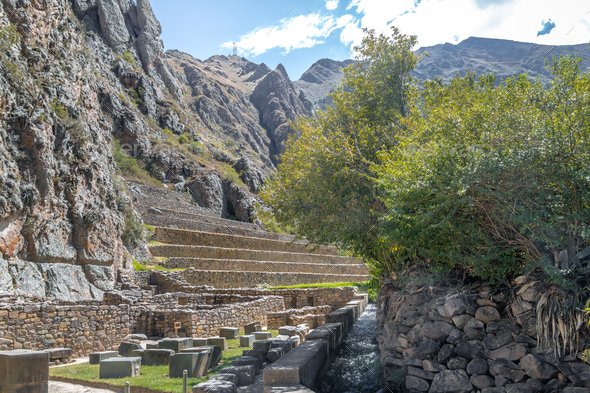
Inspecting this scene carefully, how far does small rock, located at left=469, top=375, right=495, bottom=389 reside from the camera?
5398 mm

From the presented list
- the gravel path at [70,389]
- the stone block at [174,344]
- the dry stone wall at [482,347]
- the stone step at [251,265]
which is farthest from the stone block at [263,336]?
the stone step at [251,265]

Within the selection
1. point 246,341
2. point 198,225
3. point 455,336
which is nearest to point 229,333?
point 246,341

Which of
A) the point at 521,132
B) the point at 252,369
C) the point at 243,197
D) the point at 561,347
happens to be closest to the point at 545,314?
the point at 561,347

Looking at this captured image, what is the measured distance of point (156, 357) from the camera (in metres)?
8.71

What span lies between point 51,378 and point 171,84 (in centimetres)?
6947

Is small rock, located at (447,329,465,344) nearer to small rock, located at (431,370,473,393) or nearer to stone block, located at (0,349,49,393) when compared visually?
small rock, located at (431,370,473,393)

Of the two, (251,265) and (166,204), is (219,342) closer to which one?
(251,265)

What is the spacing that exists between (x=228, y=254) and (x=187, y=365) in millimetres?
21709

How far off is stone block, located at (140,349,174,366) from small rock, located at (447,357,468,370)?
6177mm

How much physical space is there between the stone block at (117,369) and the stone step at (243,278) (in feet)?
53.4

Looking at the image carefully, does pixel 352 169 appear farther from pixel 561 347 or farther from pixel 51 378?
pixel 51 378

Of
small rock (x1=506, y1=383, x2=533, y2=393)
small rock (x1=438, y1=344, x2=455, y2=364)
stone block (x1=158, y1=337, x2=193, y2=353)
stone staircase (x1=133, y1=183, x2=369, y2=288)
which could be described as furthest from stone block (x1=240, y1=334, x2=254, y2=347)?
stone staircase (x1=133, y1=183, x2=369, y2=288)

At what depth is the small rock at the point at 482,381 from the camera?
5398mm

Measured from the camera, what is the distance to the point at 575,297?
4.49 m
